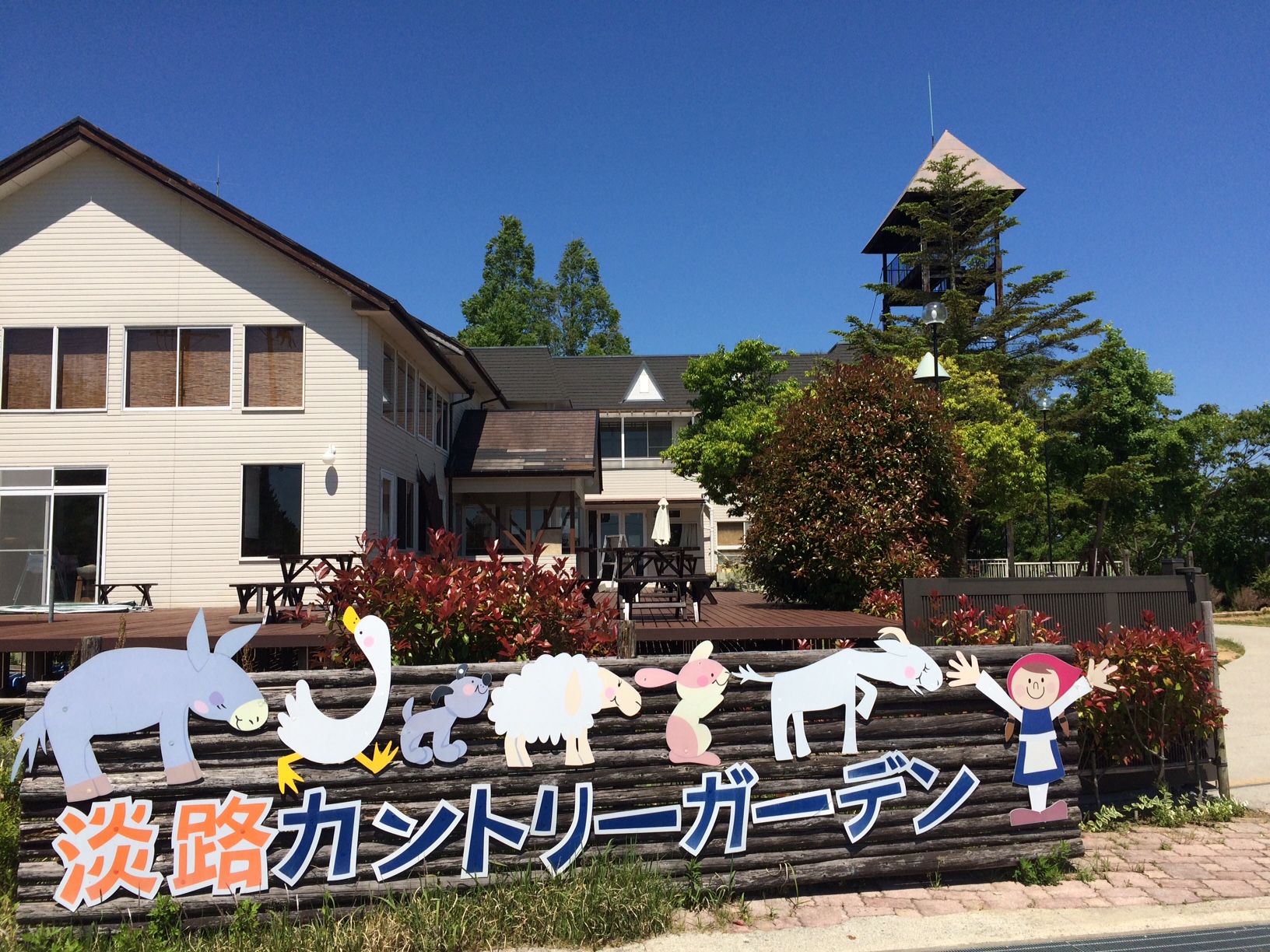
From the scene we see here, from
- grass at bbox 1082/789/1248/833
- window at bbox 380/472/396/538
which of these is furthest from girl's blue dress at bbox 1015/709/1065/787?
window at bbox 380/472/396/538

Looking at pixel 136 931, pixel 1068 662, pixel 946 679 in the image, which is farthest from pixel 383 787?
pixel 1068 662

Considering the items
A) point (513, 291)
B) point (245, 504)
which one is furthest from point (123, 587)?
point (513, 291)

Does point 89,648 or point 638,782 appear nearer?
point 89,648

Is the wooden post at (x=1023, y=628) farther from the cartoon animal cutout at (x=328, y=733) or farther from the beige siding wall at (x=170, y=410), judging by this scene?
the beige siding wall at (x=170, y=410)

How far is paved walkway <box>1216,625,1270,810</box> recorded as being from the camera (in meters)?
8.12

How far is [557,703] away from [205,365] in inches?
494

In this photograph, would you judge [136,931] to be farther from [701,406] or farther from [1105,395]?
[1105,395]

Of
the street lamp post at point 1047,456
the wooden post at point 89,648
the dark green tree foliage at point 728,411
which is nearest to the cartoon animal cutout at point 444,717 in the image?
the wooden post at point 89,648

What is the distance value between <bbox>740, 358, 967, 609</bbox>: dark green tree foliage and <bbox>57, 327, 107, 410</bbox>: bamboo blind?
1170 cm

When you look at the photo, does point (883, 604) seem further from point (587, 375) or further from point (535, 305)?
point (535, 305)

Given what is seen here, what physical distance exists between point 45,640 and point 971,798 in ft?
27.2

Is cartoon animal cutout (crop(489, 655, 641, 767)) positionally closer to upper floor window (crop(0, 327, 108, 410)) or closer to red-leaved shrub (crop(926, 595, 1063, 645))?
red-leaved shrub (crop(926, 595, 1063, 645))

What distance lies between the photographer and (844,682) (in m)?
5.74

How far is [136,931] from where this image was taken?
15.6ft
